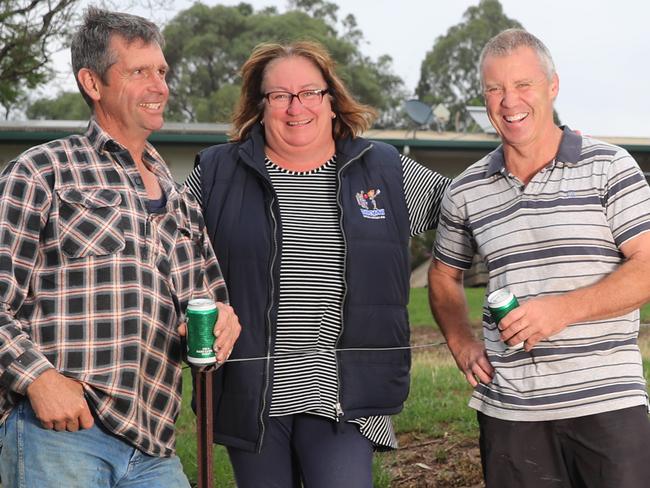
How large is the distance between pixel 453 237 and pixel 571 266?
63cm

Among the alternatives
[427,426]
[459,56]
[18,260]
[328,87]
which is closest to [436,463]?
[427,426]

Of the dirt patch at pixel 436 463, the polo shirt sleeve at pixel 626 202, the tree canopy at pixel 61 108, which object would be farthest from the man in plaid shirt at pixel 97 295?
the tree canopy at pixel 61 108

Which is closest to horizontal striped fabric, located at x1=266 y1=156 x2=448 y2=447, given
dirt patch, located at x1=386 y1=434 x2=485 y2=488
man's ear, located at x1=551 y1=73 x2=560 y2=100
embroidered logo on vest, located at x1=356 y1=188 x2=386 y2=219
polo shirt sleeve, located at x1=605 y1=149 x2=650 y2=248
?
embroidered logo on vest, located at x1=356 y1=188 x2=386 y2=219

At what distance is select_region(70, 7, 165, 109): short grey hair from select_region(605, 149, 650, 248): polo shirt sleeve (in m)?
1.61

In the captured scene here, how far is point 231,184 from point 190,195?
Result: 28 cm

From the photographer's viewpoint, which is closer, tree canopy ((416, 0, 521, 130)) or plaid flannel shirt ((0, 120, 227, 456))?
plaid flannel shirt ((0, 120, 227, 456))

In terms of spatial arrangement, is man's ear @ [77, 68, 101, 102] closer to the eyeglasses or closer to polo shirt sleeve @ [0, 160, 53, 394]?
polo shirt sleeve @ [0, 160, 53, 394]

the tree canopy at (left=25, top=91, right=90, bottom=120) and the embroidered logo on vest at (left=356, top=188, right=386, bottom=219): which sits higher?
the tree canopy at (left=25, top=91, right=90, bottom=120)

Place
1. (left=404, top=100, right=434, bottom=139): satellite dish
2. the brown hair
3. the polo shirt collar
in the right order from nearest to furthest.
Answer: the polo shirt collar, the brown hair, (left=404, top=100, right=434, bottom=139): satellite dish

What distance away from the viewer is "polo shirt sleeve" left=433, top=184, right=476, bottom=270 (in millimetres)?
3750

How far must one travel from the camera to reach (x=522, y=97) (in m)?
3.44

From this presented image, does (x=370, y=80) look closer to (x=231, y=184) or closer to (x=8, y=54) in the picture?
(x=8, y=54)

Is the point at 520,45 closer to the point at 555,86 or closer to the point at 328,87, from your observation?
the point at 555,86

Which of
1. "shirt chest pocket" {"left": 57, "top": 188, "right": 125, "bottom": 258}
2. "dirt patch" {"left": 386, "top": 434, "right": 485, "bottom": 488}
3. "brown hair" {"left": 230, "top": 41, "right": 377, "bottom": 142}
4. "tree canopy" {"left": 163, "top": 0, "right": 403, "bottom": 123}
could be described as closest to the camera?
"shirt chest pocket" {"left": 57, "top": 188, "right": 125, "bottom": 258}
